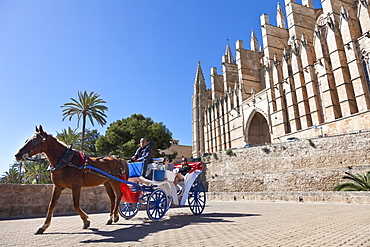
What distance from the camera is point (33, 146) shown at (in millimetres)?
3996

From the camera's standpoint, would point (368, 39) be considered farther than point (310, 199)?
Yes

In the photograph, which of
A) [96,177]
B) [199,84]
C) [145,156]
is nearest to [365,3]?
[145,156]

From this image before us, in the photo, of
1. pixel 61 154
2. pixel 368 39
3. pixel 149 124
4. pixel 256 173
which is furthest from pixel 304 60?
pixel 61 154

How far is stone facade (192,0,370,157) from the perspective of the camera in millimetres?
17938

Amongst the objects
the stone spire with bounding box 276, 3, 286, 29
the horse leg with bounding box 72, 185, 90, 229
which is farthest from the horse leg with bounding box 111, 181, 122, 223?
the stone spire with bounding box 276, 3, 286, 29

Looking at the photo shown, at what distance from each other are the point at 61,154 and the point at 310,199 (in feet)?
34.7

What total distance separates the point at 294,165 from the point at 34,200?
→ 16139 mm

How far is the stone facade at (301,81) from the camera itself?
58.9 feet

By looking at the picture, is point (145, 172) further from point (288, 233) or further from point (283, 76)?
point (283, 76)

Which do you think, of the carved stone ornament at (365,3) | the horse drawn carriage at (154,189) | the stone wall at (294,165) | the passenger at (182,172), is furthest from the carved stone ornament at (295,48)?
the horse drawn carriage at (154,189)

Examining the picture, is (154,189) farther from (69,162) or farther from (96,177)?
(69,162)

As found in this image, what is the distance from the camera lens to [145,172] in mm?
5250

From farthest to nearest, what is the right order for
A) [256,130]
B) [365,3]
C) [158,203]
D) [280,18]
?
[280,18] < [256,130] < [365,3] < [158,203]

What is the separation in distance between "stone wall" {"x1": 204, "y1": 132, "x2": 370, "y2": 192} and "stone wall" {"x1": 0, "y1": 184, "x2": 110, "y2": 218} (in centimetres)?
1348
